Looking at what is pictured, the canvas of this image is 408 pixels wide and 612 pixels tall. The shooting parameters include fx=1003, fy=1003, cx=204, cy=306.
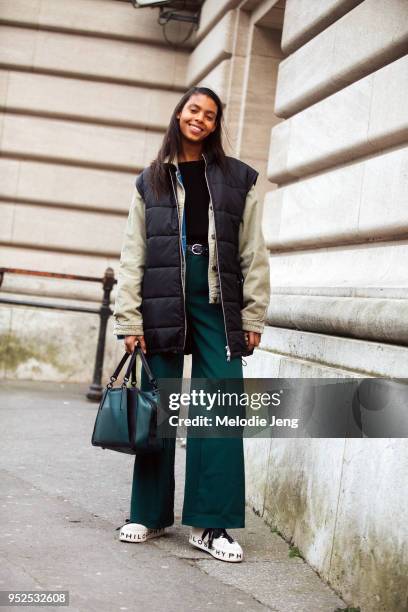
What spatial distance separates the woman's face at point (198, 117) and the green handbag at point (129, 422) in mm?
1087

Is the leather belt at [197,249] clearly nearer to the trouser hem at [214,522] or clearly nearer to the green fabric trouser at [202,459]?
the green fabric trouser at [202,459]

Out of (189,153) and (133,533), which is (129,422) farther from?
(189,153)

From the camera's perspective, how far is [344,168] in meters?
5.43

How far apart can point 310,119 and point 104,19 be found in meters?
5.04

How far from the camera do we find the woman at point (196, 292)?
4.38m

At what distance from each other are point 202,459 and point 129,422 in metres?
0.39

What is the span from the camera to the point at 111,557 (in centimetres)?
419

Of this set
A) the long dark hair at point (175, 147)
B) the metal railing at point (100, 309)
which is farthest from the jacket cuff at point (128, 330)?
the metal railing at point (100, 309)

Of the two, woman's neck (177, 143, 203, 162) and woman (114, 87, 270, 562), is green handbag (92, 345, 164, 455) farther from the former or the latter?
woman's neck (177, 143, 203, 162)

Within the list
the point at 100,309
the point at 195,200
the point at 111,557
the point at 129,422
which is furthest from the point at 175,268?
the point at 100,309

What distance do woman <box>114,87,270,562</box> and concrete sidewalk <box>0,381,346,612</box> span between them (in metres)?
0.17

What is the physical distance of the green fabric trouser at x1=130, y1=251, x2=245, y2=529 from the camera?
441 centimetres

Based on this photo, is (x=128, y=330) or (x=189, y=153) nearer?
(x=128, y=330)

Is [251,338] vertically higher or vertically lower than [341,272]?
lower
